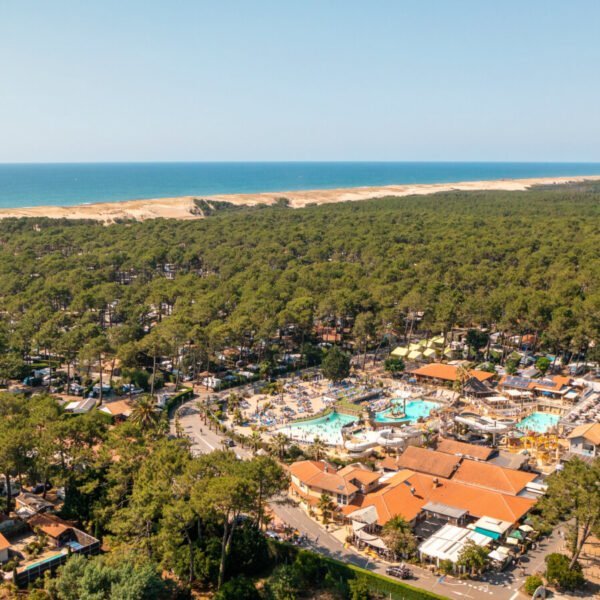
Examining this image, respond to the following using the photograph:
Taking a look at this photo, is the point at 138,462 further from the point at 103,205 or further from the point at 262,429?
the point at 103,205

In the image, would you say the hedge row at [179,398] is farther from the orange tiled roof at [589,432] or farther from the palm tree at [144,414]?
the orange tiled roof at [589,432]

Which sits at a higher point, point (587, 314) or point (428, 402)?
point (587, 314)

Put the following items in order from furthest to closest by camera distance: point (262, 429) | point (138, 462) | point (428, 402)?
point (428, 402), point (262, 429), point (138, 462)

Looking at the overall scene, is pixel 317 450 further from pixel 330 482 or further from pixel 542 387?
pixel 542 387

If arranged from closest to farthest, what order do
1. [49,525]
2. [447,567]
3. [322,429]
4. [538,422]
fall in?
[447,567] → [49,525] → [322,429] → [538,422]

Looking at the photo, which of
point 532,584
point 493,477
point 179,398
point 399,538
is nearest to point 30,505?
point 179,398

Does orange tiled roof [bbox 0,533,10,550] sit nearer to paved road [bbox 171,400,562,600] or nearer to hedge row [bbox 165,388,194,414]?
paved road [bbox 171,400,562,600]

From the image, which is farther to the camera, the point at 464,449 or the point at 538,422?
the point at 538,422

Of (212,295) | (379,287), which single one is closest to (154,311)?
(212,295)
